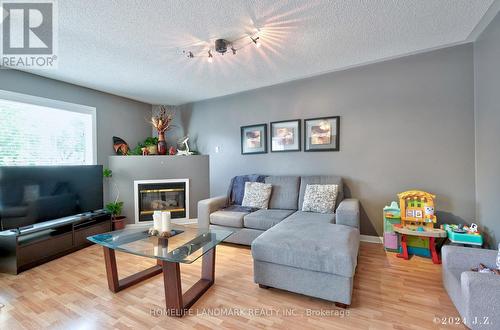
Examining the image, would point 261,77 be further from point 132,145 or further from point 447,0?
point 132,145

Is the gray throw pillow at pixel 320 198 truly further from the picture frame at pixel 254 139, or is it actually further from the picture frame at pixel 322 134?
the picture frame at pixel 254 139

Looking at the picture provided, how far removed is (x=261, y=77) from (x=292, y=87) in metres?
0.55

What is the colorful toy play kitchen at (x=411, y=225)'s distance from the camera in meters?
2.38

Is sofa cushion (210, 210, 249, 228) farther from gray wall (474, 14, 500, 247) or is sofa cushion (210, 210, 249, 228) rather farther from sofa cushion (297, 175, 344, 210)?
gray wall (474, 14, 500, 247)

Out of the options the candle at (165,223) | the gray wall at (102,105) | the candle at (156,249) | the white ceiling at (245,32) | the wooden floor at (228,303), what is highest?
the white ceiling at (245,32)

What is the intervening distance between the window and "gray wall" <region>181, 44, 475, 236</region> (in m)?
2.89

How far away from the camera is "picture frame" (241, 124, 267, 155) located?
A: 3701mm

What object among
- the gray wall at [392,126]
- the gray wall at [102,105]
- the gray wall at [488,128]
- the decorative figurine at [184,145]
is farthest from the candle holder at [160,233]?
the gray wall at [488,128]

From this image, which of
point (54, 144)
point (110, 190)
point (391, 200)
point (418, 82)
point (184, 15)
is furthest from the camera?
point (110, 190)

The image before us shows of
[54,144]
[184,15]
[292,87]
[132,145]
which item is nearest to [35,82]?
[54,144]

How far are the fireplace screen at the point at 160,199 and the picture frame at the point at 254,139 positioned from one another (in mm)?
1350

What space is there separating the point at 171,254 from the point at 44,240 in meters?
2.06

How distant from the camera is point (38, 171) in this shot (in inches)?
102

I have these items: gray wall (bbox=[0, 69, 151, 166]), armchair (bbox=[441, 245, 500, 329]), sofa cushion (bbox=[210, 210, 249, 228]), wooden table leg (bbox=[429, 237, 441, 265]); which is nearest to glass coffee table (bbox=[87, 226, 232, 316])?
sofa cushion (bbox=[210, 210, 249, 228])
